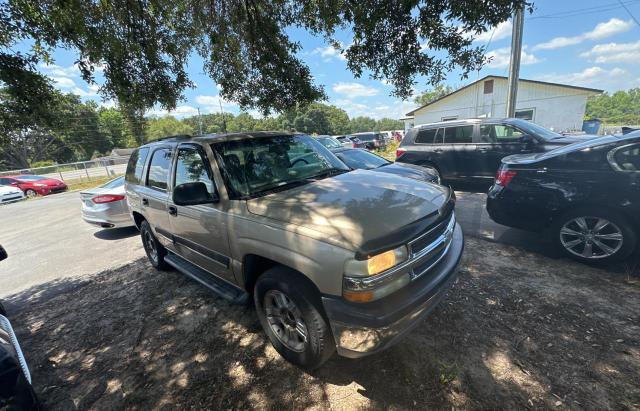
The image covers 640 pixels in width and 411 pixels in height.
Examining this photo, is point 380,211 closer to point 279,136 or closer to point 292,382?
point 292,382

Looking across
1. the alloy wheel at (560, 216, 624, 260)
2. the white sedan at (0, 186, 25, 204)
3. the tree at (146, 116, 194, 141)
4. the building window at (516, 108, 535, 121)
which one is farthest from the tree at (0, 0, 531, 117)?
the tree at (146, 116, 194, 141)

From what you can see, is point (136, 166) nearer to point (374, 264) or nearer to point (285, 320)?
point (285, 320)

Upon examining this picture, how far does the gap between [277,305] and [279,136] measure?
197 cm

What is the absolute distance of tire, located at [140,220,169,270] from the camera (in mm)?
4242

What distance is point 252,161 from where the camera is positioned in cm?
293

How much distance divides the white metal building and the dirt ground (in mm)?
18847

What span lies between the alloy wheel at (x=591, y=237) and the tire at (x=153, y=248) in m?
5.47

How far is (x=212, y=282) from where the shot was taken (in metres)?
3.09

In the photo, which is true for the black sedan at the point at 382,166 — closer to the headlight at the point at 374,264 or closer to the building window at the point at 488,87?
the headlight at the point at 374,264

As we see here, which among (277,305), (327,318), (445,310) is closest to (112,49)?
(277,305)

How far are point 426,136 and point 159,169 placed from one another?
6.85 m

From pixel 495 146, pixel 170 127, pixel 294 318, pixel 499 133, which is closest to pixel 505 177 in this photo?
pixel 495 146

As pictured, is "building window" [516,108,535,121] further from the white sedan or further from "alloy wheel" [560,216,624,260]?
the white sedan

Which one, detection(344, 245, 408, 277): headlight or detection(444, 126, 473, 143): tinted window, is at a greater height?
detection(444, 126, 473, 143): tinted window
